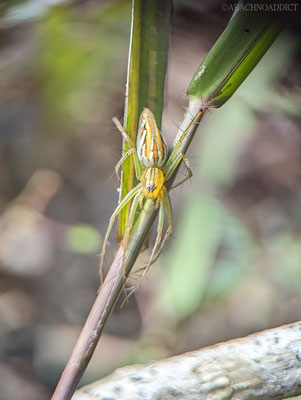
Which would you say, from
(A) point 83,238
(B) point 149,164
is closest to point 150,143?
(B) point 149,164

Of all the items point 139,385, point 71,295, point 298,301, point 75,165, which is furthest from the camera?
point 75,165

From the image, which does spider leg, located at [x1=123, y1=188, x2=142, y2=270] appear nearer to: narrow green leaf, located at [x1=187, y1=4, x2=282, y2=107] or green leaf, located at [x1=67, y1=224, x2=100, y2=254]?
narrow green leaf, located at [x1=187, y1=4, x2=282, y2=107]

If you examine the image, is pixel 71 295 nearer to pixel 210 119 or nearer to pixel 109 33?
pixel 210 119

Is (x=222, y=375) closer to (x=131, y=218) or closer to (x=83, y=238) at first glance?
(x=131, y=218)

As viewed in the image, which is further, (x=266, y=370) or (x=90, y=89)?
(x=90, y=89)

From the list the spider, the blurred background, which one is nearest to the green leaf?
the blurred background

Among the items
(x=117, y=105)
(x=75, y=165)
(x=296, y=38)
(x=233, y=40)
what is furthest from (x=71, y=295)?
(x=233, y=40)
